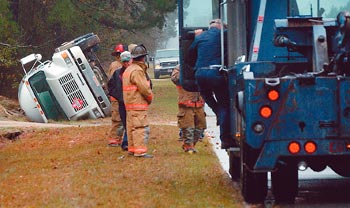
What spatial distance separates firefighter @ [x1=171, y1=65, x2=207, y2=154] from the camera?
1655cm

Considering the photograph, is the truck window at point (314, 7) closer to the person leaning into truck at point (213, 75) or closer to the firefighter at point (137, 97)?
the person leaning into truck at point (213, 75)

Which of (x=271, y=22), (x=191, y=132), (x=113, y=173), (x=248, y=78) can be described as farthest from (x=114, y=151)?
(x=248, y=78)

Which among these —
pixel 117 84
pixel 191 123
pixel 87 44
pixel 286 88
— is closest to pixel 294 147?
pixel 286 88

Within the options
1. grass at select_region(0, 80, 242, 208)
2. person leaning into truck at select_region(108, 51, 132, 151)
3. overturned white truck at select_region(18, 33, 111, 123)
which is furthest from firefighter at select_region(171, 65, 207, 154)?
overturned white truck at select_region(18, 33, 111, 123)

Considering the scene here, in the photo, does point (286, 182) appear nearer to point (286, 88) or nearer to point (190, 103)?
point (286, 88)

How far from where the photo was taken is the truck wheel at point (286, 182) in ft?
35.1

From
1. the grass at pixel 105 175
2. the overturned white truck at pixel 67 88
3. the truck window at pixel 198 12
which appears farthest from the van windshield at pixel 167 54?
the truck window at pixel 198 12

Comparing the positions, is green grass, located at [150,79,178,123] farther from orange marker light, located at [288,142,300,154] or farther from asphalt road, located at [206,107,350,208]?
orange marker light, located at [288,142,300,154]

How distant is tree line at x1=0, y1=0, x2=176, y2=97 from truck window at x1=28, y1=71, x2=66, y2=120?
1516 millimetres

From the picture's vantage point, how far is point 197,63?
41.3 ft

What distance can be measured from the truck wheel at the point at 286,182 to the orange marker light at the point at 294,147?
1.02m

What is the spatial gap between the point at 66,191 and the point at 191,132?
4.89m

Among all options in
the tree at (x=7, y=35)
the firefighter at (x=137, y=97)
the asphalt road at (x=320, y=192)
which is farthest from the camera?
the tree at (x=7, y=35)

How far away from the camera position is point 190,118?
16594 millimetres
